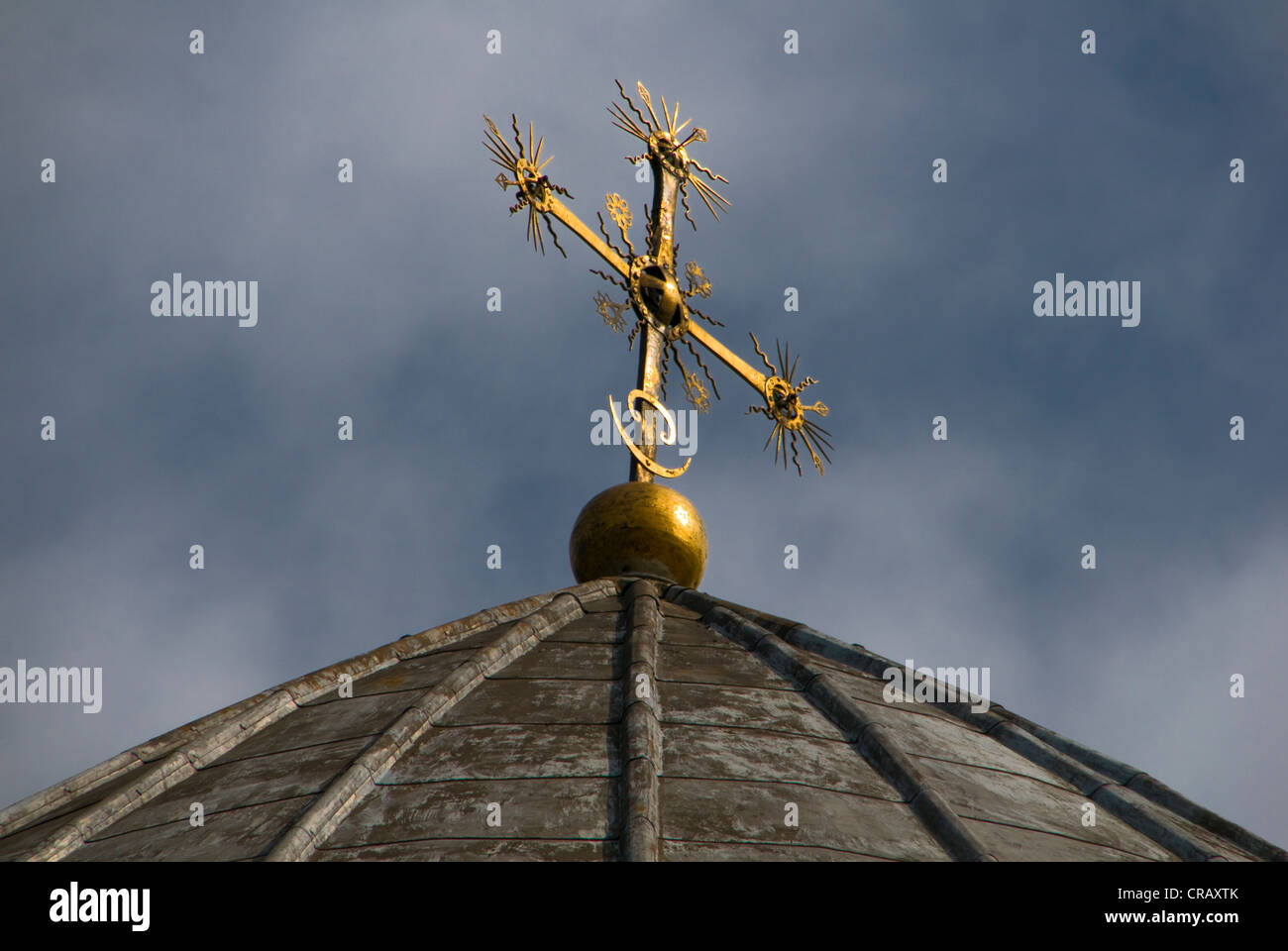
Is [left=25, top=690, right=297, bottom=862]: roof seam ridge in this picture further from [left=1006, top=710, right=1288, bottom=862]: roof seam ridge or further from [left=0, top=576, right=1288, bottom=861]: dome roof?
[left=1006, top=710, right=1288, bottom=862]: roof seam ridge

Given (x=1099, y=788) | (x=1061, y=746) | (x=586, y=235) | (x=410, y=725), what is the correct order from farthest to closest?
(x=586, y=235), (x=1061, y=746), (x=1099, y=788), (x=410, y=725)

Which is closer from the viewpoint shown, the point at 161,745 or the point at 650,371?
the point at 161,745

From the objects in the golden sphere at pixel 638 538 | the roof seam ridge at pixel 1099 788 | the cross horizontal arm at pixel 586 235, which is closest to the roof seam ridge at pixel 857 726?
the golden sphere at pixel 638 538

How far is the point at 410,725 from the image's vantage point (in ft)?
52.2

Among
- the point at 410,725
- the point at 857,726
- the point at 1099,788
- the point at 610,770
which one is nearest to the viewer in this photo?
the point at 610,770

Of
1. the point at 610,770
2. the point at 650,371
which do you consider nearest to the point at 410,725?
the point at 610,770

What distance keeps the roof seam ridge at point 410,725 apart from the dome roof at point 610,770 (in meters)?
0.03

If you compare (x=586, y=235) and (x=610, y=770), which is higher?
(x=586, y=235)

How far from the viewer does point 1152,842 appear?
1592cm

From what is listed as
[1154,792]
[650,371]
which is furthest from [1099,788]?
[650,371]

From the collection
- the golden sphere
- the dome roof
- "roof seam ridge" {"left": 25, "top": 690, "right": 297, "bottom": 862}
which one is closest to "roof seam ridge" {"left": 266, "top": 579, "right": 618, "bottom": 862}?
the dome roof

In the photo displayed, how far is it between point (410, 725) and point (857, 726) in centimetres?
441

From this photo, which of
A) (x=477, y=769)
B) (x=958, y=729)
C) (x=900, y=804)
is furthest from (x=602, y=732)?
(x=958, y=729)

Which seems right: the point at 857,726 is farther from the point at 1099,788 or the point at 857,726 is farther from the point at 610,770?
the point at 610,770
